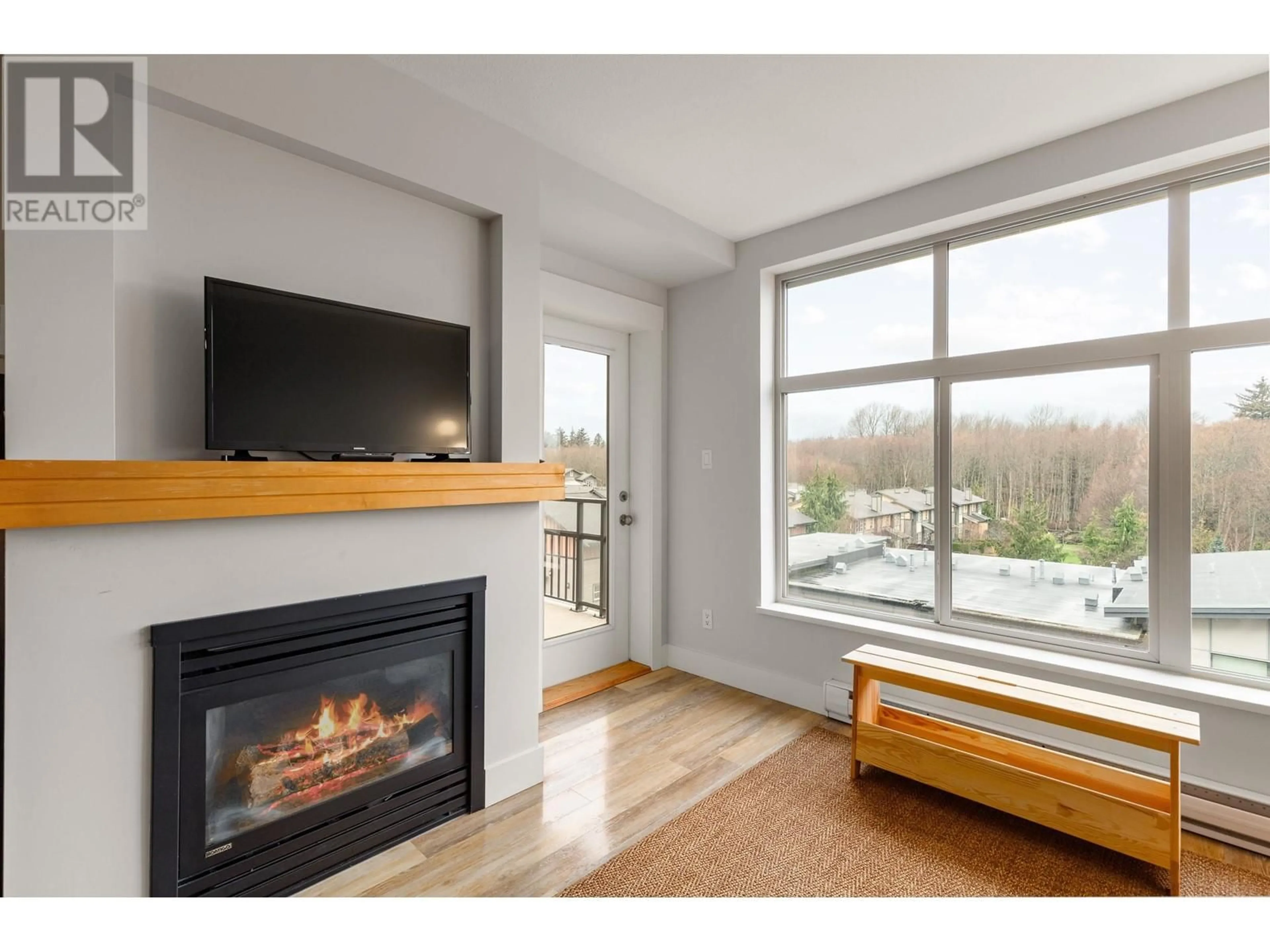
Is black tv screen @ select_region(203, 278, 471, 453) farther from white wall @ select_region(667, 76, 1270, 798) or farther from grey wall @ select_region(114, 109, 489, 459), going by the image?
white wall @ select_region(667, 76, 1270, 798)

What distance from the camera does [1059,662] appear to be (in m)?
2.34

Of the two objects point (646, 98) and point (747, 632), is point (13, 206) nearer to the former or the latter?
point (646, 98)

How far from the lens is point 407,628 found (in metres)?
2.01

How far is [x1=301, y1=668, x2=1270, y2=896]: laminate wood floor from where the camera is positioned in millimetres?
1776

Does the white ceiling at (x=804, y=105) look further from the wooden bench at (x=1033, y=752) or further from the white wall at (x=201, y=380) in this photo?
the wooden bench at (x=1033, y=752)

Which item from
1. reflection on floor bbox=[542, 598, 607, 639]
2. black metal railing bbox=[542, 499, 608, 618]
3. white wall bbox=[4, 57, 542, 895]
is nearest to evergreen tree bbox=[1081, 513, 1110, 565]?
white wall bbox=[4, 57, 542, 895]

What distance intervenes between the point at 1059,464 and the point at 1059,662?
82 cm

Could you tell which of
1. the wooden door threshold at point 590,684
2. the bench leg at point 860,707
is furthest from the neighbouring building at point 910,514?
the wooden door threshold at point 590,684

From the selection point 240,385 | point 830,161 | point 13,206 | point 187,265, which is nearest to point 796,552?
point 830,161

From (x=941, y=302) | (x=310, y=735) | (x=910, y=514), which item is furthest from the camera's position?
(x=910, y=514)

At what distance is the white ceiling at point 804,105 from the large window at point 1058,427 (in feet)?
1.40

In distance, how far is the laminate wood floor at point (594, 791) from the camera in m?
1.77

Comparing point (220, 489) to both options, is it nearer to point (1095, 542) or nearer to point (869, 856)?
point (869, 856)

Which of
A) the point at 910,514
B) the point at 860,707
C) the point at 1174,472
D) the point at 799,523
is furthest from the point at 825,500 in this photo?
the point at 1174,472
